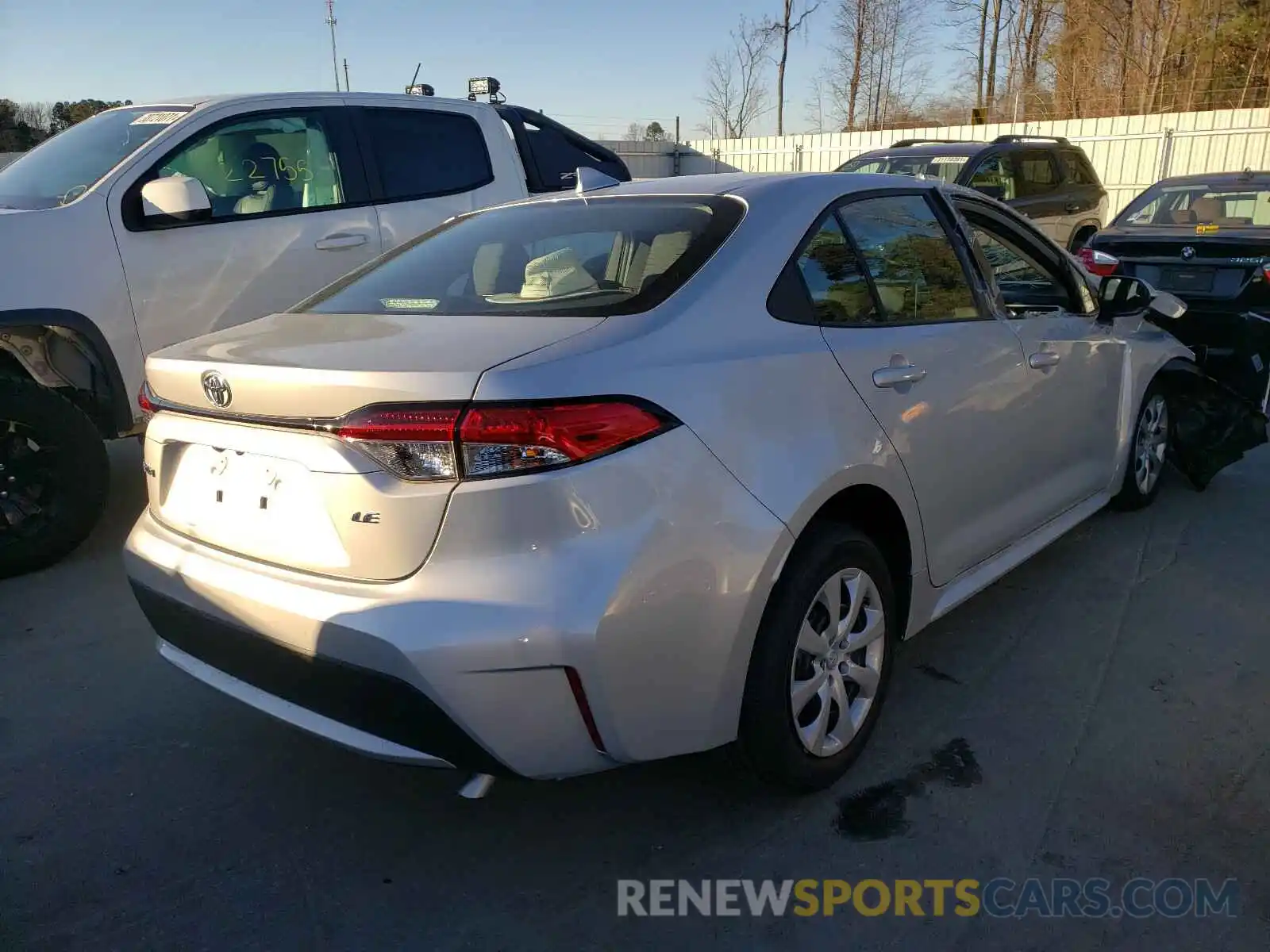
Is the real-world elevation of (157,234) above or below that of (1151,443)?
above

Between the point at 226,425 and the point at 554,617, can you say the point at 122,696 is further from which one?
the point at 554,617

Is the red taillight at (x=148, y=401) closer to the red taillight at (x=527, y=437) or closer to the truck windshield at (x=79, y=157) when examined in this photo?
the red taillight at (x=527, y=437)

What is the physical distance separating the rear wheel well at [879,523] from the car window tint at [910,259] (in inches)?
21.9

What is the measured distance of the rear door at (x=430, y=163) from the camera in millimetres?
5320

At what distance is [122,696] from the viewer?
3.23 meters

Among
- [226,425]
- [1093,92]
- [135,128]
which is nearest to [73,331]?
[135,128]

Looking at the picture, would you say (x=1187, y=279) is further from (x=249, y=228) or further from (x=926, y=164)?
(x=249, y=228)

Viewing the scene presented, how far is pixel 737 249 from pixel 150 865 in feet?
6.92

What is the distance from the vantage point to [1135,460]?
14.8 ft

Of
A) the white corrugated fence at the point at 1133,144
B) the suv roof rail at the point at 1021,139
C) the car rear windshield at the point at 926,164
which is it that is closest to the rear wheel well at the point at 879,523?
the car rear windshield at the point at 926,164

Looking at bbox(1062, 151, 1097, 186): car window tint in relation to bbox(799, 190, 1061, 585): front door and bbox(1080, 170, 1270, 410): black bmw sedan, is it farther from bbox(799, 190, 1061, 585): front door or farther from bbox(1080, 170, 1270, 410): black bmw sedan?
bbox(799, 190, 1061, 585): front door

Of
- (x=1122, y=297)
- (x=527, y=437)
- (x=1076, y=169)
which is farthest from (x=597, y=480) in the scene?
(x=1076, y=169)

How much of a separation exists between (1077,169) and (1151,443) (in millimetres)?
9381

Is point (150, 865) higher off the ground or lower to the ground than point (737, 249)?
lower
